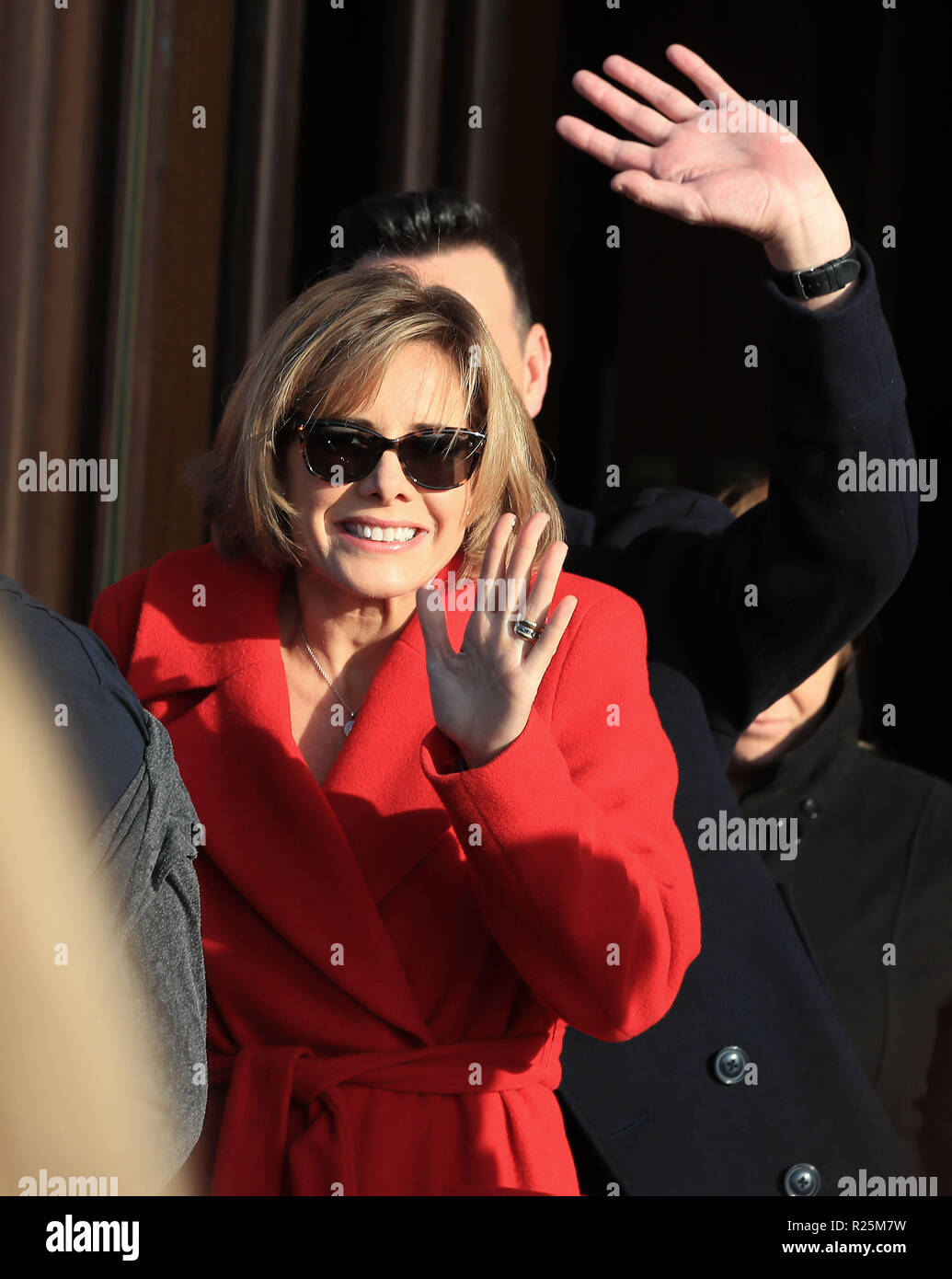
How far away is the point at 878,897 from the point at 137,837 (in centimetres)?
217

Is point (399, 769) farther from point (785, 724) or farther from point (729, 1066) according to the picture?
point (785, 724)

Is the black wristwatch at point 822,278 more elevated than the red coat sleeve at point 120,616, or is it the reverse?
the black wristwatch at point 822,278

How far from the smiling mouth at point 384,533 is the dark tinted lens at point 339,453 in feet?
0.22

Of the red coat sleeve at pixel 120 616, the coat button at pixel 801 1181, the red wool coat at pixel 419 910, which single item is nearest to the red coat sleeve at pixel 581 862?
the red wool coat at pixel 419 910

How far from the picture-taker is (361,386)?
2.00m

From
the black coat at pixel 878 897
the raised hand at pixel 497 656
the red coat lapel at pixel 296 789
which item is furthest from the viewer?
the black coat at pixel 878 897

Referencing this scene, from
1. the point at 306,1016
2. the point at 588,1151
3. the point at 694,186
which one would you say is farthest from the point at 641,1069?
the point at 694,186

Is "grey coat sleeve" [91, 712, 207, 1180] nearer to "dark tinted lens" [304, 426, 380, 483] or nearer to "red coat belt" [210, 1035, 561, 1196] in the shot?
"red coat belt" [210, 1035, 561, 1196]

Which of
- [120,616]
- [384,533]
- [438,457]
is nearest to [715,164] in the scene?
[438,457]

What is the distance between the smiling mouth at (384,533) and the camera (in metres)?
2.04

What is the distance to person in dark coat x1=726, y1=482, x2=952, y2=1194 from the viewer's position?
2.93m

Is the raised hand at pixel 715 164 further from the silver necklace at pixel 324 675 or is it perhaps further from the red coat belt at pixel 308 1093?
the red coat belt at pixel 308 1093

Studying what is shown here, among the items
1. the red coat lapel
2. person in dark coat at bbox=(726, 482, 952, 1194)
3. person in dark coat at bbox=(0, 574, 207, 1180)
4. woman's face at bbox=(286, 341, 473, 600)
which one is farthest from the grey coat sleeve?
person in dark coat at bbox=(726, 482, 952, 1194)

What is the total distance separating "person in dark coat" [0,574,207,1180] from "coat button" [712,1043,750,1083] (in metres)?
1.12
